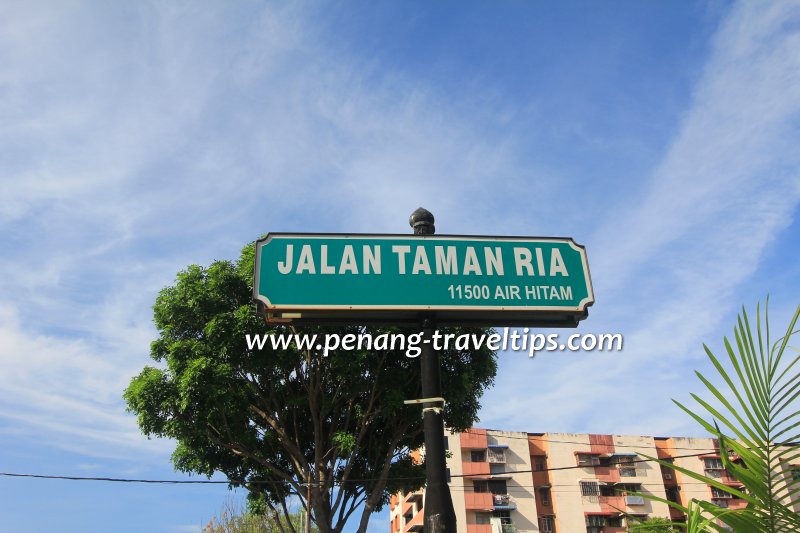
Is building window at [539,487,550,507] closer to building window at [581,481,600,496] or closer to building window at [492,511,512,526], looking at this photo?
building window at [581,481,600,496]

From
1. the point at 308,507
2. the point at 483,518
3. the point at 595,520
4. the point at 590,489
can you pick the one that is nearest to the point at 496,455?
the point at 483,518

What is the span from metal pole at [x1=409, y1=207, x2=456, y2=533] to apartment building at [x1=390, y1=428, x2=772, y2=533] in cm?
4511

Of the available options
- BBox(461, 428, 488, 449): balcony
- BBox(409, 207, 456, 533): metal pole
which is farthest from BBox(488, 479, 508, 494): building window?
BBox(409, 207, 456, 533): metal pole

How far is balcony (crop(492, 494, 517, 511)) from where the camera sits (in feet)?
154

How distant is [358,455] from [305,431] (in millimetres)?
1599

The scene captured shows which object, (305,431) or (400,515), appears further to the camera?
(400,515)

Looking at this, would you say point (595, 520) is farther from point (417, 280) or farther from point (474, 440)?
point (417, 280)

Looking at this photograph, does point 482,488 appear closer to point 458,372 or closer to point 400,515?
point 400,515

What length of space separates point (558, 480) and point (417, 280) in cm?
5034

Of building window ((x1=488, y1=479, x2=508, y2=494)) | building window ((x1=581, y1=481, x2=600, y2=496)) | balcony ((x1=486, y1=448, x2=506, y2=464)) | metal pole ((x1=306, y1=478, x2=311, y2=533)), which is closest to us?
metal pole ((x1=306, y1=478, x2=311, y2=533))

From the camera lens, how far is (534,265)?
12.7 ft

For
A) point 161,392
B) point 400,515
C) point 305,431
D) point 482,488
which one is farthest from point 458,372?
point 400,515

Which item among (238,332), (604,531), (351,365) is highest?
(238,332)

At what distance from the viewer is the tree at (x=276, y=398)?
14.2 metres
